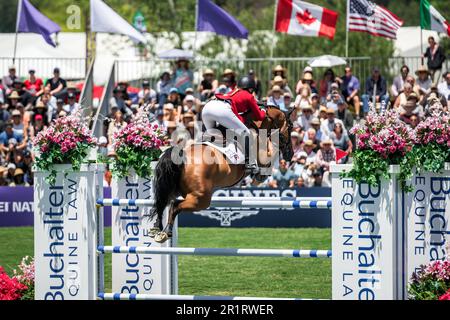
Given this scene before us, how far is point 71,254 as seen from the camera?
9391 mm

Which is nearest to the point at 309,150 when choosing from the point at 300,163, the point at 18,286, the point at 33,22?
the point at 300,163

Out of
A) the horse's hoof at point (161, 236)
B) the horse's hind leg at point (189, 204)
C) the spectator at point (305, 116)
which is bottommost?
the horse's hoof at point (161, 236)

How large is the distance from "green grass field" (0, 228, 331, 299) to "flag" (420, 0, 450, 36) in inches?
219

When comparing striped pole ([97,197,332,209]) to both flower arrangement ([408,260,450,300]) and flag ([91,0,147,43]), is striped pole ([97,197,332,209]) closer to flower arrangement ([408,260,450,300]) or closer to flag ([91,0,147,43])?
flower arrangement ([408,260,450,300])

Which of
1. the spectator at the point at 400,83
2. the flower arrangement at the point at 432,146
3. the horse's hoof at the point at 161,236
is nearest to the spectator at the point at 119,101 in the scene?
the spectator at the point at 400,83

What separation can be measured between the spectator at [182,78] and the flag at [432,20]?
5139 mm

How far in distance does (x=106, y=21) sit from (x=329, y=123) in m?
5.62

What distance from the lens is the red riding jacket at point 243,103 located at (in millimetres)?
9664

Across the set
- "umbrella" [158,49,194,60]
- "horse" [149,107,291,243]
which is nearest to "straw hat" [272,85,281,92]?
"umbrella" [158,49,194,60]

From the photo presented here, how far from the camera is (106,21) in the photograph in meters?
20.3

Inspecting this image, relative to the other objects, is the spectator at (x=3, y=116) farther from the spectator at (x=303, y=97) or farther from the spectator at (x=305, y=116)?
the spectator at (x=305, y=116)
